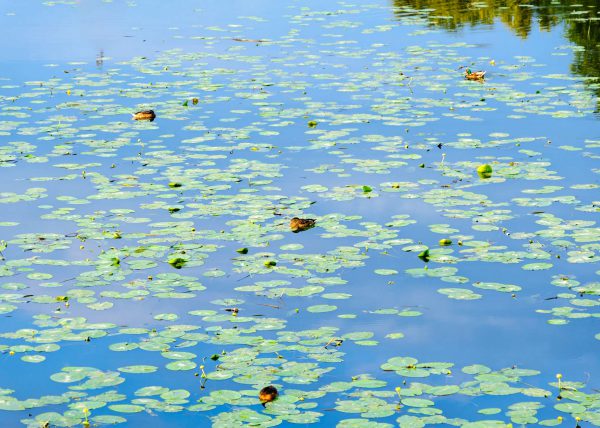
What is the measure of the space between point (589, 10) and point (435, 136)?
31.6 feet

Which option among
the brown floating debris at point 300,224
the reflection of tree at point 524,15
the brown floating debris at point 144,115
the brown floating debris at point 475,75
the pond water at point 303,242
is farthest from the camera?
the reflection of tree at point 524,15

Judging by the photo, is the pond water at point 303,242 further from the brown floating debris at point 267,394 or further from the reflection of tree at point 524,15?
the reflection of tree at point 524,15

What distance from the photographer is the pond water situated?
5.51 meters

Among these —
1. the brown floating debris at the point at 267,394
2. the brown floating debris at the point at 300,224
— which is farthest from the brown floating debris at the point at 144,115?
the brown floating debris at the point at 267,394

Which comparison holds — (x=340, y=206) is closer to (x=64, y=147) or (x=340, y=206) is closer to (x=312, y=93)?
(x=64, y=147)

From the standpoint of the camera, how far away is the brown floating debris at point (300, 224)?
26.2ft

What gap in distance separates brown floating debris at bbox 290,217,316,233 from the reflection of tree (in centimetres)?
827

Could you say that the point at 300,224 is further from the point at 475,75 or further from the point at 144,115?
the point at 475,75

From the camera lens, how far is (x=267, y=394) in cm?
533

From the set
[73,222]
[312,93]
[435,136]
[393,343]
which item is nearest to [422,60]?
[312,93]

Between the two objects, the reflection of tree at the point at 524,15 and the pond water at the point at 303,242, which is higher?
the reflection of tree at the point at 524,15

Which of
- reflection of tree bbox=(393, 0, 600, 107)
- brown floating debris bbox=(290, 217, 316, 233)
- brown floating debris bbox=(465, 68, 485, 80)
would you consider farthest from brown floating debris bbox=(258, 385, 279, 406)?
reflection of tree bbox=(393, 0, 600, 107)

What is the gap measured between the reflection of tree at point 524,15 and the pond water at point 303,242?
4.85 feet

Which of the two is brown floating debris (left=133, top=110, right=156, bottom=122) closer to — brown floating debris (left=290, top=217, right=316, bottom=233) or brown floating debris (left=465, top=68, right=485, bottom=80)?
brown floating debris (left=290, top=217, right=316, bottom=233)
